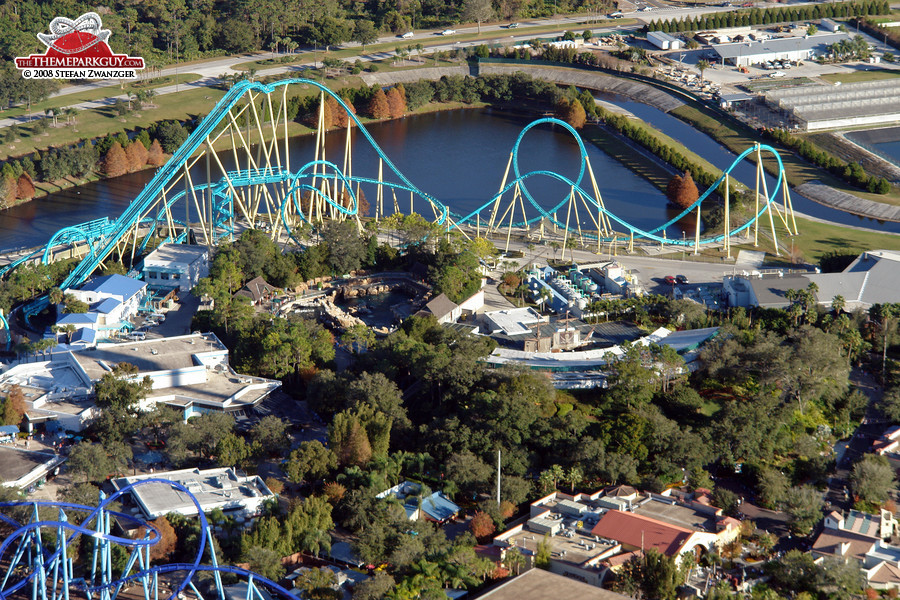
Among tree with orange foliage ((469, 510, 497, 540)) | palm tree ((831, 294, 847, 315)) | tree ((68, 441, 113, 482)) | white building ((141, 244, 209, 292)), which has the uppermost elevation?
white building ((141, 244, 209, 292))

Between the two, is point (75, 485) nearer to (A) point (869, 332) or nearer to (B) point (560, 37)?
(A) point (869, 332)

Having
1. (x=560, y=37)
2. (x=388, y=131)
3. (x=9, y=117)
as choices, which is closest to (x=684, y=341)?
(x=388, y=131)

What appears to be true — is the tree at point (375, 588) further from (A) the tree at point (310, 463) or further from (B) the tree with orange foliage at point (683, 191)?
(B) the tree with orange foliage at point (683, 191)

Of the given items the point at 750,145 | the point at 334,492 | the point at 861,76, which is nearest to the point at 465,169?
the point at 750,145

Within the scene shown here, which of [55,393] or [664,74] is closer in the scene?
[55,393]

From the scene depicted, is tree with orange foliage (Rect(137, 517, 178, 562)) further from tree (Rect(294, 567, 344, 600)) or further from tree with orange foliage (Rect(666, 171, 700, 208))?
tree with orange foliage (Rect(666, 171, 700, 208))

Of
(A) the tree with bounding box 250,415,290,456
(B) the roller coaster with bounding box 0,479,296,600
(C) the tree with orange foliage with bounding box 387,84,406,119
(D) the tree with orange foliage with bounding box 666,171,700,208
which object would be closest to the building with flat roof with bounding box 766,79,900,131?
(D) the tree with orange foliage with bounding box 666,171,700,208
